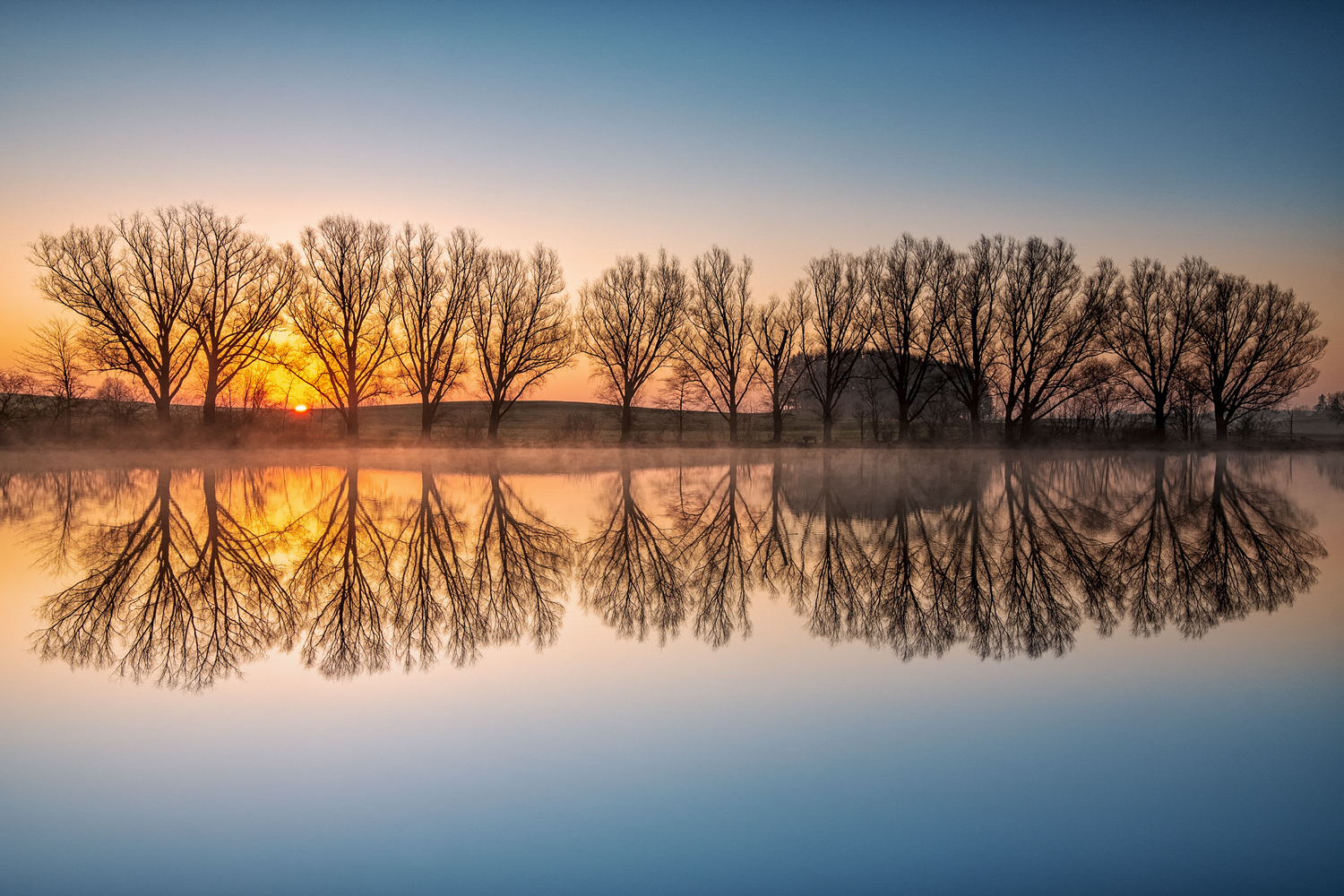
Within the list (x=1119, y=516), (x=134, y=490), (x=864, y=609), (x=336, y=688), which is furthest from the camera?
(x=134, y=490)

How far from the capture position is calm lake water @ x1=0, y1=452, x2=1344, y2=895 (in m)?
2.92

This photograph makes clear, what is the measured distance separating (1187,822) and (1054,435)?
44.7m

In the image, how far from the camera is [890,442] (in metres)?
42.5

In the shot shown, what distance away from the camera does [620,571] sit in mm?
7922

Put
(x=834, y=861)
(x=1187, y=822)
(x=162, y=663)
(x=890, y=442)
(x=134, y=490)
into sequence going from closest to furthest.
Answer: (x=834, y=861) → (x=1187, y=822) → (x=162, y=663) → (x=134, y=490) → (x=890, y=442)

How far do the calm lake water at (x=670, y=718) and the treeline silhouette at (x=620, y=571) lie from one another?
0.06m

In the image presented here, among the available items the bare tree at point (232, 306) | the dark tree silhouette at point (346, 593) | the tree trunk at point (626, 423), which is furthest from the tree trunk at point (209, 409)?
the dark tree silhouette at point (346, 593)

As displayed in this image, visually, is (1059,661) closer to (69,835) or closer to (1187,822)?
(1187,822)

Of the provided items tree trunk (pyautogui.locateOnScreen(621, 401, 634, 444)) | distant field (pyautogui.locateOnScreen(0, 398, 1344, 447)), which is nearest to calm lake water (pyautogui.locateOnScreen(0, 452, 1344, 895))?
distant field (pyautogui.locateOnScreen(0, 398, 1344, 447))

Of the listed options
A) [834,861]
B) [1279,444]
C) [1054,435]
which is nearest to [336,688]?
[834,861]

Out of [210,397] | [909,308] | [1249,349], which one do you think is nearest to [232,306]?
[210,397]

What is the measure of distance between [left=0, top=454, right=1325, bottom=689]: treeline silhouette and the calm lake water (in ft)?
0.19

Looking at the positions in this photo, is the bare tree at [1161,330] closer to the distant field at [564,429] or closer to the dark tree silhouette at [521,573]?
the distant field at [564,429]

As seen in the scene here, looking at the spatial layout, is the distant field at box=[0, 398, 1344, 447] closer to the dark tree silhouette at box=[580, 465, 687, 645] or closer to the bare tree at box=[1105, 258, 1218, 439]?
the bare tree at box=[1105, 258, 1218, 439]
